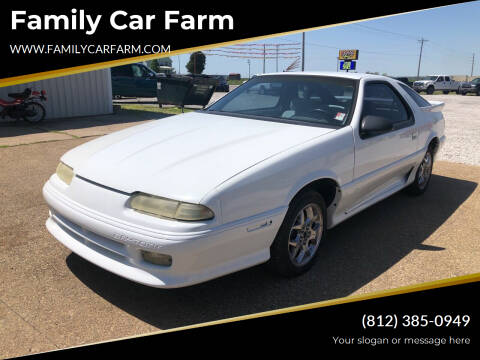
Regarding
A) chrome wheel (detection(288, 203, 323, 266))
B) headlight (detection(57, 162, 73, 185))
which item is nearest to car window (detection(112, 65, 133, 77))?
headlight (detection(57, 162, 73, 185))

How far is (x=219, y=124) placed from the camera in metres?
3.58

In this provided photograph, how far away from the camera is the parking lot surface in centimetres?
255

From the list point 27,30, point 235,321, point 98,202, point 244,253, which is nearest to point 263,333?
point 235,321

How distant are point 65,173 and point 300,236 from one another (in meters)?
1.83

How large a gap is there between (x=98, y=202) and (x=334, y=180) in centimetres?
176

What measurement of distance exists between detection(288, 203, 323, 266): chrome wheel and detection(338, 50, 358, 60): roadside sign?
4022 centimetres

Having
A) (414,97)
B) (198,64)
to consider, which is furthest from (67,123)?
(198,64)

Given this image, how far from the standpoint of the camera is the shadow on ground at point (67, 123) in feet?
31.3

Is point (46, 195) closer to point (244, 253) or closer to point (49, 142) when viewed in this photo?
point (244, 253)

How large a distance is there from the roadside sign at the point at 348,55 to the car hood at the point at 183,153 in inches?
1575

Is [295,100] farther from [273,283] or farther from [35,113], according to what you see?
[35,113]

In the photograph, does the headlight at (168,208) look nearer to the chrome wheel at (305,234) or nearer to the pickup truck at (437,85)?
the chrome wheel at (305,234)

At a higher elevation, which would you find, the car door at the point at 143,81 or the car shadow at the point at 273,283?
the car door at the point at 143,81

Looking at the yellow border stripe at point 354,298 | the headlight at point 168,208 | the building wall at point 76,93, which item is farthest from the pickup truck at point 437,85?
the headlight at point 168,208
